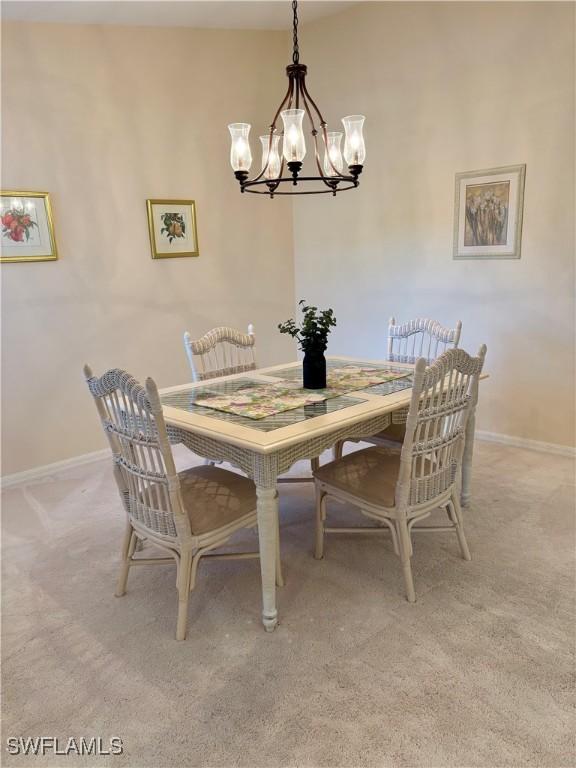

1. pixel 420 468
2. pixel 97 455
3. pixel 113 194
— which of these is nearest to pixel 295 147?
pixel 420 468

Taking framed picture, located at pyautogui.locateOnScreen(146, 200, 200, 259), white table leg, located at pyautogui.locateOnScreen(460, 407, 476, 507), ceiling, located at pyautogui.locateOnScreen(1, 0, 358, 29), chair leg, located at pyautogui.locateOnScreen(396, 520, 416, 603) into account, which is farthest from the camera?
framed picture, located at pyautogui.locateOnScreen(146, 200, 200, 259)

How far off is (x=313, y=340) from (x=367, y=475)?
2.14 feet

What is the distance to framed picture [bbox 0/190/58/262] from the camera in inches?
127

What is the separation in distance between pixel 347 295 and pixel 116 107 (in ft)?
7.40

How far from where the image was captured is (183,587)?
1.93 metres

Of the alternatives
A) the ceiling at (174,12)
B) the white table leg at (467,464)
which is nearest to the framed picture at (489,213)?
the white table leg at (467,464)

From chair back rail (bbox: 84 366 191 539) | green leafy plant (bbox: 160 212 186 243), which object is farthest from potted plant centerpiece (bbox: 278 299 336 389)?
green leafy plant (bbox: 160 212 186 243)

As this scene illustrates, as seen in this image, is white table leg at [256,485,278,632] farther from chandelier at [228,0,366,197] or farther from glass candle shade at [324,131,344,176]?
glass candle shade at [324,131,344,176]

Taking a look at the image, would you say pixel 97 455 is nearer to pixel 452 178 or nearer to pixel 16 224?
pixel 16 224

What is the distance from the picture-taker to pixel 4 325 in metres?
3.29

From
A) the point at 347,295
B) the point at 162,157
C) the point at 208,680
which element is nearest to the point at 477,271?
the point at 347,295

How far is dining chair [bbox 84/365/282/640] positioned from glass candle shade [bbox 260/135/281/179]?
1141 millimetres

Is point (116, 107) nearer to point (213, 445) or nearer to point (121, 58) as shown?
point (121, 58)

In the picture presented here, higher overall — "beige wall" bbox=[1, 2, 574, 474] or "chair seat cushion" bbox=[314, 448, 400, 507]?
"beige wall" bbox=[1, 2, 574, 474]
